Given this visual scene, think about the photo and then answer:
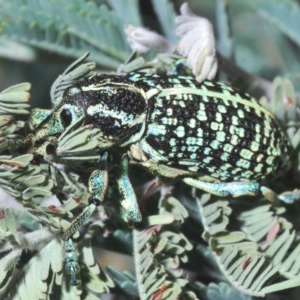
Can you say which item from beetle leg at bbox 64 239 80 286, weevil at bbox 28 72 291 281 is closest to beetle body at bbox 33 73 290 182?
weevil at bbox 28 72 291 281

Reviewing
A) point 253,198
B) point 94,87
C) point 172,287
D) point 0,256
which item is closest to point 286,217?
point 253,198

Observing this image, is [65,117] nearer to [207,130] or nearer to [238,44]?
[207,130]

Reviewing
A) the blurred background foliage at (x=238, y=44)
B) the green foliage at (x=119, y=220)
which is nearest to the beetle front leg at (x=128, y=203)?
the green foliage at (x=119, y=220)

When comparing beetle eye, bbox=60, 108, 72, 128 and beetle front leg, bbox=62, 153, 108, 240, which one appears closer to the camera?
beetle front leg, bbox=62, 153, 108, 240

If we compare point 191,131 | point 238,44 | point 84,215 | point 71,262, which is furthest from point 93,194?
point 238,44

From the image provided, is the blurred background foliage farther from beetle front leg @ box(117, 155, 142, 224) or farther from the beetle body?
beetle front leg @ box(117, 155, 142, 224)
